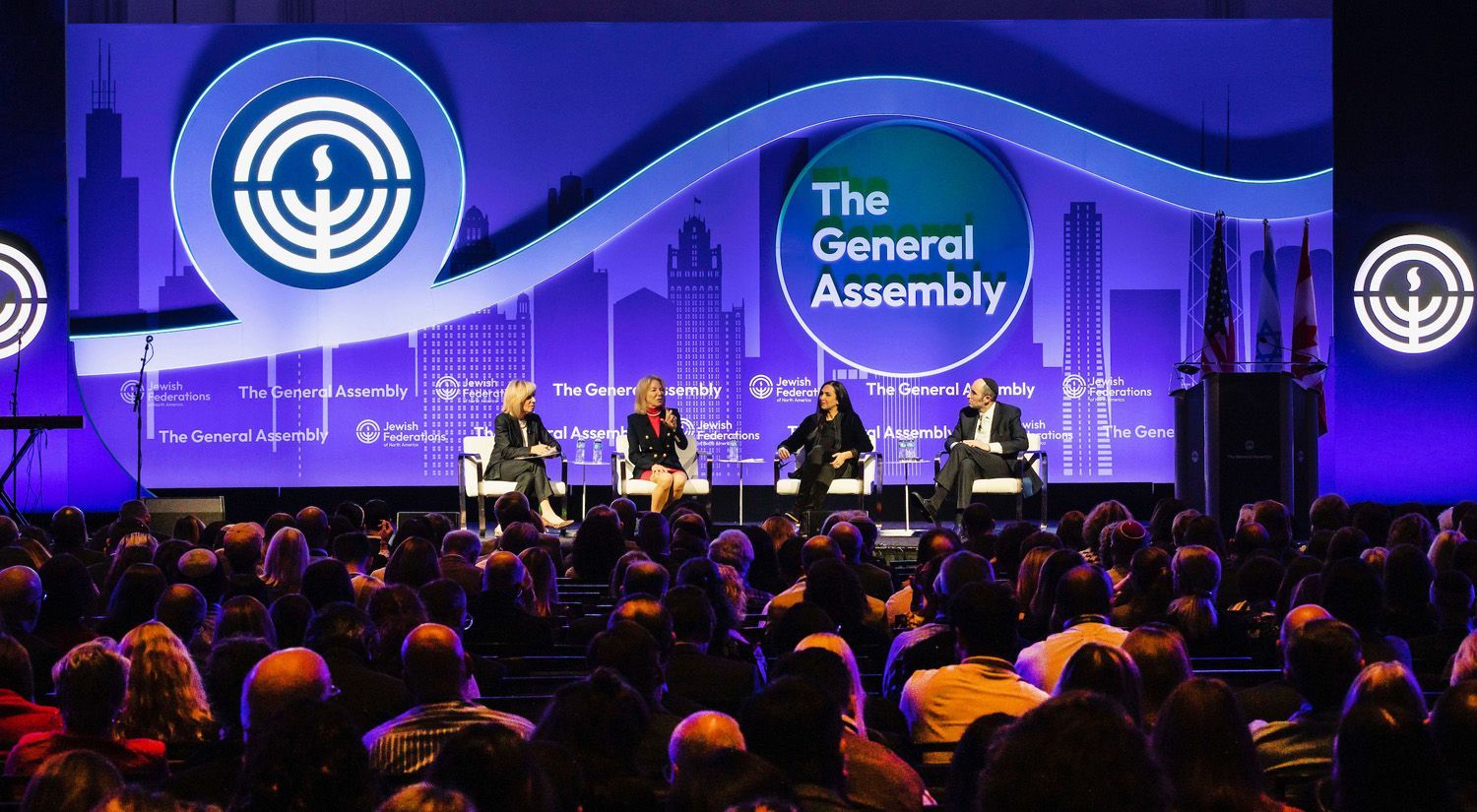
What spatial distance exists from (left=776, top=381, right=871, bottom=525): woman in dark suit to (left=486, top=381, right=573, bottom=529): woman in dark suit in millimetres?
1609

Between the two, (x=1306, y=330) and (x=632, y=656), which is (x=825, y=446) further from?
(x=632, y=656)

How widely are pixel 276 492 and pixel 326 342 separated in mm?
1207

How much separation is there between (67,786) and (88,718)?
0.92m

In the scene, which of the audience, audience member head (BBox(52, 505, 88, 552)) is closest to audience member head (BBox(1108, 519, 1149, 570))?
the audience

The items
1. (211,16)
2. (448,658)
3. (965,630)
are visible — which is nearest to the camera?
(448,658)

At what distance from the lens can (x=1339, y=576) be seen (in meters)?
3.68

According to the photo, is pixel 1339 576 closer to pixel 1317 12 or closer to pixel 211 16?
pixel 1317 12

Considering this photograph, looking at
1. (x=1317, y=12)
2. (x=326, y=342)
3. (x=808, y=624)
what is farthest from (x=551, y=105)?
(x=808, y=624)

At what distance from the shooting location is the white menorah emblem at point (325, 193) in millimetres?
10781

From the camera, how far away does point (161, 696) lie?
9.93ft

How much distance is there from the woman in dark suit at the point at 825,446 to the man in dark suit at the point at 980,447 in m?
0.59

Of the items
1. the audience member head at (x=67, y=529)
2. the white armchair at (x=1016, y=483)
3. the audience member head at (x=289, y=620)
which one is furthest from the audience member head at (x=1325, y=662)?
the white armchair at (x=1016, y=483)

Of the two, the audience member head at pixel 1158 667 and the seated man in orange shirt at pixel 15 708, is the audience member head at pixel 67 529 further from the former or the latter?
the audience member head at pixel 1158 667

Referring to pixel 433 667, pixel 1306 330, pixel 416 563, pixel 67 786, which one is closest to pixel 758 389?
pixel 1306 330
